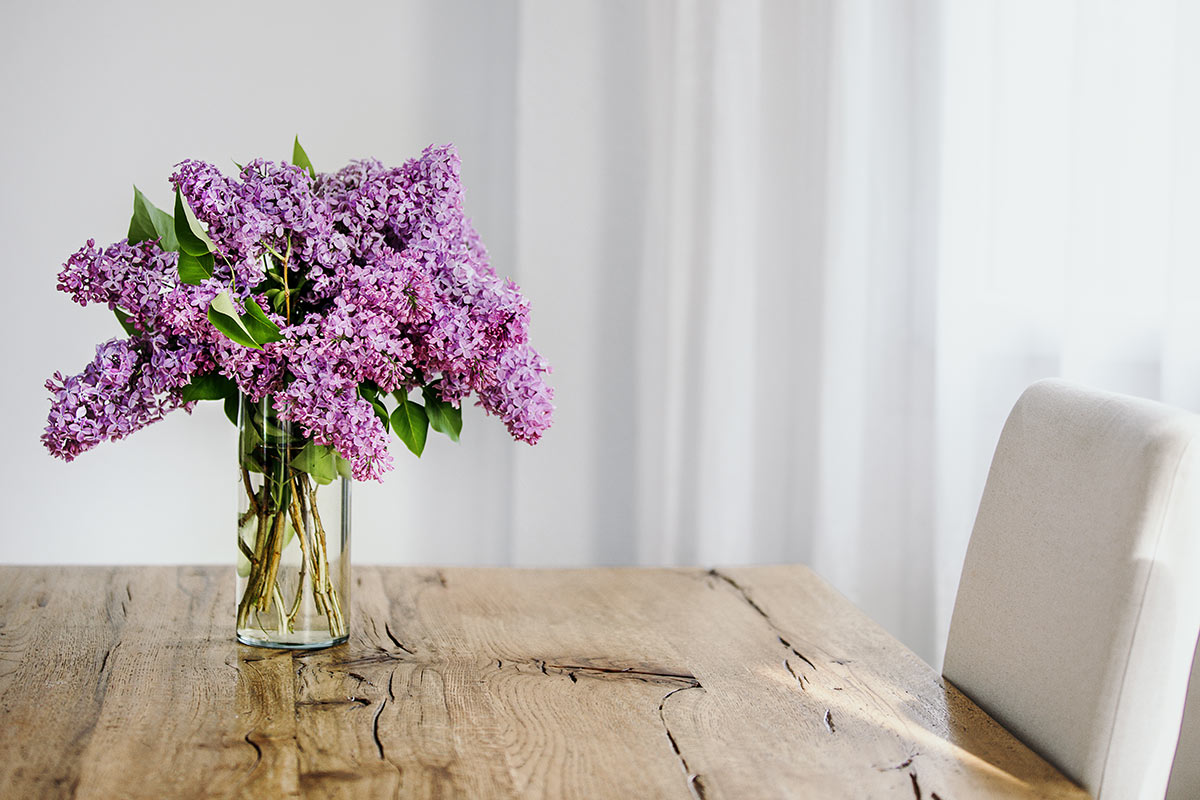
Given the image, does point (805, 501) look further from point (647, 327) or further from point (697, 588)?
point (697, 588)

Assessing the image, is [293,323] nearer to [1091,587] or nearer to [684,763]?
[684,763]

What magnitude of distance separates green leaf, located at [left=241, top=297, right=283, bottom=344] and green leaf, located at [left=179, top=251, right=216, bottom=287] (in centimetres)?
5

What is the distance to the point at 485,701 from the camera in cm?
99

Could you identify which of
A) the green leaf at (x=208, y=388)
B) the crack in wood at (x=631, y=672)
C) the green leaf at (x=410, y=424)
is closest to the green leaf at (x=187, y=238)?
the green leaf at (x=208, y=388)

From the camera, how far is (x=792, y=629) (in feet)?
4.08

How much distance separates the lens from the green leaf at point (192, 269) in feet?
3.30

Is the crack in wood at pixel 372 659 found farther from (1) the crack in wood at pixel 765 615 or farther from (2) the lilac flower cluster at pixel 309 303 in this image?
(1) the crack in wood at pixel 765 615

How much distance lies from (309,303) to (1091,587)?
74cm

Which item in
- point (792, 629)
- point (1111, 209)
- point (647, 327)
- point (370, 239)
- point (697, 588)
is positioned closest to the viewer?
point (370, 239)

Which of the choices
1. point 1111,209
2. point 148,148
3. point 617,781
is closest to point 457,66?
point 148,148

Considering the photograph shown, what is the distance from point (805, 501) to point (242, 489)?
150 centimetres

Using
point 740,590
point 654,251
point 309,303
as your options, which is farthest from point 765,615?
point 654,251

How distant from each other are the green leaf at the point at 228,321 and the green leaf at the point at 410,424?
0.61 ft

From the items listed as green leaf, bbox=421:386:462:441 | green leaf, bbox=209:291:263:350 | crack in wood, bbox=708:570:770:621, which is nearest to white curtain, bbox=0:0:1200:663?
crack in wood, bbox=708:570:770:621
